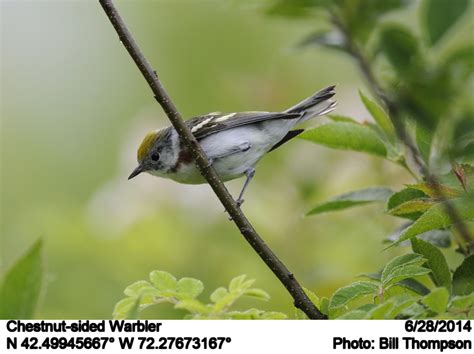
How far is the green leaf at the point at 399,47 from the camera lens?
4.05ft

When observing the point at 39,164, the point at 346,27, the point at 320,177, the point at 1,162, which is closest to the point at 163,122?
the point at 320,177

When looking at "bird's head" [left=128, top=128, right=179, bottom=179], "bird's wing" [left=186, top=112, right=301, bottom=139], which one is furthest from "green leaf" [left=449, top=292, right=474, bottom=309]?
"bird's head" [left=128, top=128, right=179, bottom=179]

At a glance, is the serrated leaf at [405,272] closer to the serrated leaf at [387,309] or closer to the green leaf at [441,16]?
the serrated leaf at [387,309]

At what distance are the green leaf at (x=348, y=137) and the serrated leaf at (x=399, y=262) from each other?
0.40m

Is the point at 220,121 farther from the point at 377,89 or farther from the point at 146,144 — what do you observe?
the point at 377,89

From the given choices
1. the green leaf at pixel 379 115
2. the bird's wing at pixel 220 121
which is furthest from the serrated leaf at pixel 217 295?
the bird's wing at pixel 220 121

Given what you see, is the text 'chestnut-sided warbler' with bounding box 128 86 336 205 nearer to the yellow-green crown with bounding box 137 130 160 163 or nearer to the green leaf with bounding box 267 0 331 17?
the yellow-green crown with bounding box 137 130 160 163

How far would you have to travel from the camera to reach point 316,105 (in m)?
3.32

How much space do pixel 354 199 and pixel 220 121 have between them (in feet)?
5.46

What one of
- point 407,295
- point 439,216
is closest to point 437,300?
point 407,295

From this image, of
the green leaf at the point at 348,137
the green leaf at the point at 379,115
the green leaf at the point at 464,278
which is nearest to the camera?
the green leaf at the point at 464,278

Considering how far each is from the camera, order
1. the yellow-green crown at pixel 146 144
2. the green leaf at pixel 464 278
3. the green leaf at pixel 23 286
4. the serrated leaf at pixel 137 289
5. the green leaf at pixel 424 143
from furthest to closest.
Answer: the yellow-green crown at pixel 146 144 → the green leaf at pixel 424 143 → the green leaf at pixel 464 278 → the serrated leaf at pixel 137 289 → the green leaf at pixel 23 286

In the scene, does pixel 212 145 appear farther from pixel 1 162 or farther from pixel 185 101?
pixel 1 162

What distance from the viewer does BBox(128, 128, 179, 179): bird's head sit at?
11.8 feet
